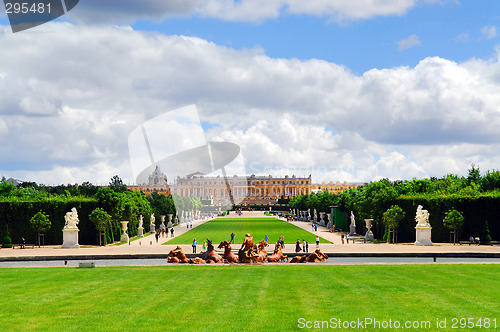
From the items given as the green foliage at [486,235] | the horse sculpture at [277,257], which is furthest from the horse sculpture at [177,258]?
the green foliage at [486,235]

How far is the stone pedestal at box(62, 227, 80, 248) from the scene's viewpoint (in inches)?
1916

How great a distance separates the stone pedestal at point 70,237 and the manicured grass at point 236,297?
20076 millimetres

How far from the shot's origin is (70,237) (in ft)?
160

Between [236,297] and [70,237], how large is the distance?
110 feet

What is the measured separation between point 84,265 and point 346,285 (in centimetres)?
1572

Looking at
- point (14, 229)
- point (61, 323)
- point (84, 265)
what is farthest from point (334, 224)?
point (61, 323)

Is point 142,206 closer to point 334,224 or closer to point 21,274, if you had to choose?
point 334,224

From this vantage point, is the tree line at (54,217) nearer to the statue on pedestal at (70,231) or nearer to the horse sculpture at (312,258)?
the statue on pedestal at (70,231)

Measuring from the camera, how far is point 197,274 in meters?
27.1

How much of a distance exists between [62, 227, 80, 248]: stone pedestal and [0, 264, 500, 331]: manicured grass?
65.9 ft

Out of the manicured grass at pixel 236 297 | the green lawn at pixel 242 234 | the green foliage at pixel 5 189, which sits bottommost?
the green lawn at pixel 242 234

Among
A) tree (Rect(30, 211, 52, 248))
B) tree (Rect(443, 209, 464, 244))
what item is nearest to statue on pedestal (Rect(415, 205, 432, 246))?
tree (Rect(443, 209, 464, 244))

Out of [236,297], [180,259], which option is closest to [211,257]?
[180,259]

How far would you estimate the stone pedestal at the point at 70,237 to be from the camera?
48656 millimetres
